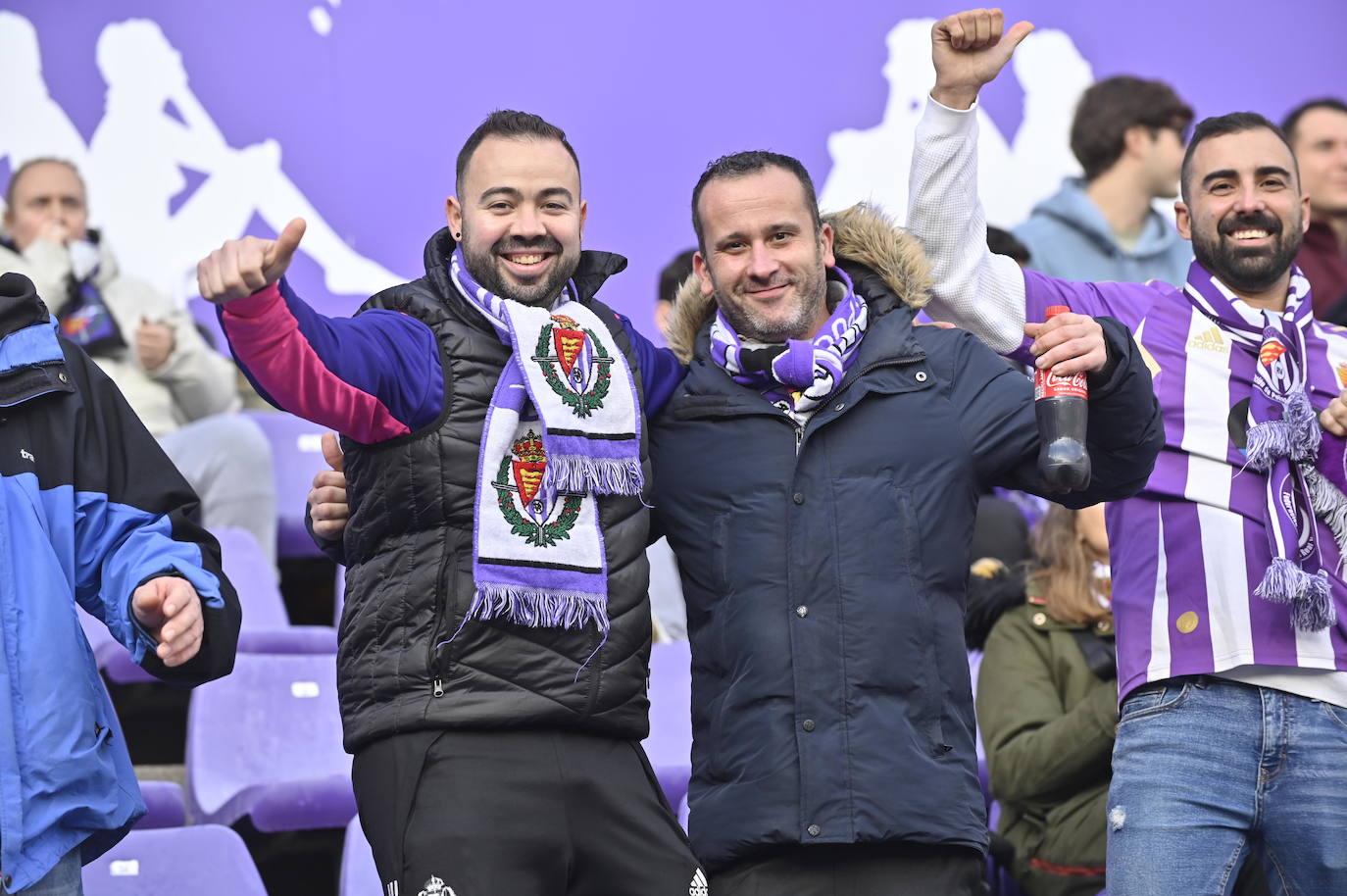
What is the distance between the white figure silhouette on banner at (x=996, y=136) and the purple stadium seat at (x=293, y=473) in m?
1.98

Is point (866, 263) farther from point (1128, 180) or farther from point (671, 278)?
point (1128, 180)

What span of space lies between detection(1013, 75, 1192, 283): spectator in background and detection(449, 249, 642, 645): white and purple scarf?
11.7 feet

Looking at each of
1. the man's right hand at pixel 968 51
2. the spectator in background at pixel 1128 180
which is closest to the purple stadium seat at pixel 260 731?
the man's right hand at pixel 968 51

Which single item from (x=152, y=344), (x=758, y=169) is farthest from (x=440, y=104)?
(x=758, y=169)

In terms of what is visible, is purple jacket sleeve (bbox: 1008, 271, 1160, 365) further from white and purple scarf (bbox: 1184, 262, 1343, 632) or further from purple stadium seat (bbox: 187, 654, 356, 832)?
purple stadium seat (bbox: 187, 654, 356, 832)

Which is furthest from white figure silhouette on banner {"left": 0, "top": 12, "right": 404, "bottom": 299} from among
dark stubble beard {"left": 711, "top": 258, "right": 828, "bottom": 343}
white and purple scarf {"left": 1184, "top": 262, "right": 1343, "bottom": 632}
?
white and purple scarf {"left": 1184, "top": 262, "right": 1343, "bottom": 632}

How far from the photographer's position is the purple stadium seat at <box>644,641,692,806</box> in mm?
4434

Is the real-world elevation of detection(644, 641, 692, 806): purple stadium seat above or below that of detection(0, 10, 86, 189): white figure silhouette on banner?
below

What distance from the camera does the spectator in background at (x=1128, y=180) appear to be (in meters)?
6.03

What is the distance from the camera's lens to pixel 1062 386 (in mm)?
2750

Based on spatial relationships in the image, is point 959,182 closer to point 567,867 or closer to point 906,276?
point 906,276

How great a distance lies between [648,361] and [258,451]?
2.37 meters

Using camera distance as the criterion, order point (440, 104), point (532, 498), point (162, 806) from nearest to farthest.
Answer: point (532, 498) < point (162, 806) < point (440, 104)

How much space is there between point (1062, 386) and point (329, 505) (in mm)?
1244
